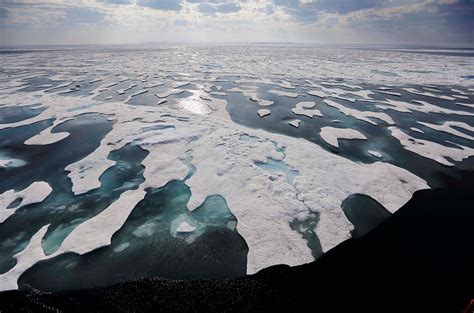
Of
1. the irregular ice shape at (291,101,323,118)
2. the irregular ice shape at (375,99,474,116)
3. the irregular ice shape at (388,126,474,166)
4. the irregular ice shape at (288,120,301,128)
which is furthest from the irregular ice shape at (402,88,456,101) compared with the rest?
the irregular ice shape at (288,120,301,128)

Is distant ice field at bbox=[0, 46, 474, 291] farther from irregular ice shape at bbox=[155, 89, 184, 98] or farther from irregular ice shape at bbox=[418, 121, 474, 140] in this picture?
irregular ice shape at bbox=[155, 89, 184, 98]

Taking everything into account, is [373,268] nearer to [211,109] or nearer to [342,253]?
[342,253]

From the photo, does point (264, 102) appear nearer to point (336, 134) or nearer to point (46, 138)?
point (336, 134)

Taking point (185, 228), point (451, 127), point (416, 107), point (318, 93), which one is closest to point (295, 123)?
point (451, 127)

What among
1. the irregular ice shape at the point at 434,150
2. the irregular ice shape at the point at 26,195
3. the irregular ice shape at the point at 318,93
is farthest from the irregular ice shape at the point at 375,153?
the irregular ice shape at the point at 26,195

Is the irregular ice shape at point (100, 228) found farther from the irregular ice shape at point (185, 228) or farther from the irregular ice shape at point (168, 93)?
the irregular ice shape at point (168, 93)

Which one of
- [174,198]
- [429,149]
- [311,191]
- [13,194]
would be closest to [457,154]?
[429,149]
